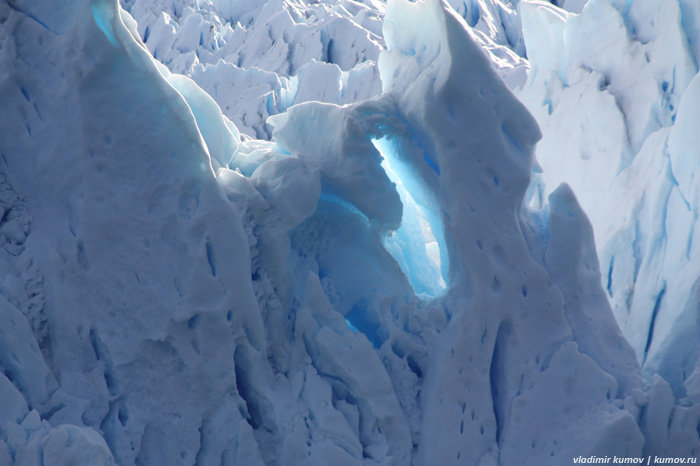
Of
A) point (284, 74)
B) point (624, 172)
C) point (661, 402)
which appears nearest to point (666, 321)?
point (661, 402)

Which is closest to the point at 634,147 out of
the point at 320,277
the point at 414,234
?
the point at 414,234

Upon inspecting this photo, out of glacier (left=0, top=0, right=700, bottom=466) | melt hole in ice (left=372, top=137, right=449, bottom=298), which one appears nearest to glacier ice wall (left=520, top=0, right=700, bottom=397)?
glacier (left=0, top=0, right=700, bottom=466)

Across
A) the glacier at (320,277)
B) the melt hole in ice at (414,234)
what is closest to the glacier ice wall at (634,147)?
the glacier at (320,277)

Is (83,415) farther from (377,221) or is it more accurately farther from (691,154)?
(691,154)

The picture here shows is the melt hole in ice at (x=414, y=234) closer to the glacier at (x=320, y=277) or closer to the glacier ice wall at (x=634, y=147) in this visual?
the glacier at (x=320, y=277)

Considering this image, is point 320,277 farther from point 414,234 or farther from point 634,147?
point 634,147
